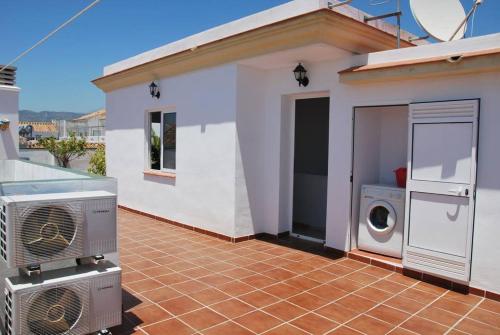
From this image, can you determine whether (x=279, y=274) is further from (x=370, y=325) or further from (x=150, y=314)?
(x=150, y=314)

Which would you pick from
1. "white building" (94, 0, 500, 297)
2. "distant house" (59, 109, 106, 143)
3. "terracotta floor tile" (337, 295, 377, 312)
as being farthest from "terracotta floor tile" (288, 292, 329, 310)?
"distant house" (59, 109, 106, 143)

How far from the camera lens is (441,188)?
178 inches

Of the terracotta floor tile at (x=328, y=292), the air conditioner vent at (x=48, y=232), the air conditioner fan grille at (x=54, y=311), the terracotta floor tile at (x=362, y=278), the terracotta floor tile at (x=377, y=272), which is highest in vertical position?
the air conditioner vent at (x=48, y=232)

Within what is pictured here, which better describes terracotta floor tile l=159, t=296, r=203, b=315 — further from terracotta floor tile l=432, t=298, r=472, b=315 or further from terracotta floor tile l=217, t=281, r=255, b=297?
terracotta floor tile l=432, t=298, r=472, b=315

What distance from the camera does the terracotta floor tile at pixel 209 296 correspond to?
13.4 feet

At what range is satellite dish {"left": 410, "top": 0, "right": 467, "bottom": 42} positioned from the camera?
5293 millimetres

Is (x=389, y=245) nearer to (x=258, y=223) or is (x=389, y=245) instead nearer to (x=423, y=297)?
(x=423, y=297)

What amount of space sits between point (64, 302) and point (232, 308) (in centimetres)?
163

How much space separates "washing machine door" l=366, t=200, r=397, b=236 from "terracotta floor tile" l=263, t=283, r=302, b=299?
1668 mm

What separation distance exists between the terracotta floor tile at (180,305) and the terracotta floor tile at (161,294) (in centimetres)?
9

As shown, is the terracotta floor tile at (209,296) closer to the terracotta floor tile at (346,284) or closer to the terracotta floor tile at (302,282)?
the terracotta floor tile at (302,282)

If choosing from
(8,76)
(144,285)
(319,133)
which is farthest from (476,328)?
(8,76)

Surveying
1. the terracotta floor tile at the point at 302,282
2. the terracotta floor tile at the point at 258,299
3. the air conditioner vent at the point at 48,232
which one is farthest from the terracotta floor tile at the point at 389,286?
the air conditioner vent at the point at 48,232

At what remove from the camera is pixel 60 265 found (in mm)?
A: 3123
